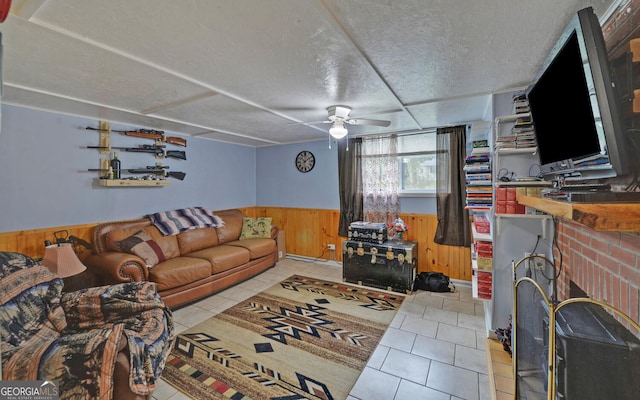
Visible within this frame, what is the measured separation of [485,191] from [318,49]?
2.02m

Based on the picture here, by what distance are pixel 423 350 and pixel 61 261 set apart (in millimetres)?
3136

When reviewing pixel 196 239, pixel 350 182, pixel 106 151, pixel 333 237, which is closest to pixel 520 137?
pixel 350 182

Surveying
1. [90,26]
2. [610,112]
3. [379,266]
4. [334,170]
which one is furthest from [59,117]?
[610,112]

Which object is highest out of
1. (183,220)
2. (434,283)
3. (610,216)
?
(610,216)

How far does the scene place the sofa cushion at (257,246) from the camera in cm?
395

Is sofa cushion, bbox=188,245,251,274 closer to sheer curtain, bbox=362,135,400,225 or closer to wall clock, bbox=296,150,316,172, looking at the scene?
wall clock, bbox=296,150,316,172

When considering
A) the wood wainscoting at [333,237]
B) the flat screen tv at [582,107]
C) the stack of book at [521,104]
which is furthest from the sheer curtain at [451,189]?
the flat screen tv at [582,107]

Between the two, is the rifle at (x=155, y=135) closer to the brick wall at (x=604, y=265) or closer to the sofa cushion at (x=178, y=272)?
the sofa cushion at (x=178, y=272)

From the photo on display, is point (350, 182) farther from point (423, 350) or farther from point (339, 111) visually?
point (423, 350)

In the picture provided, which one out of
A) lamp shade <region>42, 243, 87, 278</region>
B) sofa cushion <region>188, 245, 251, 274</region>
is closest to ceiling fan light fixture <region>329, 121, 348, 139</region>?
sofa cushion <region>188, 245, 251, 274</region>

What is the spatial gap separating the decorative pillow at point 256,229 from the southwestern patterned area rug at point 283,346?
1262 millimetres

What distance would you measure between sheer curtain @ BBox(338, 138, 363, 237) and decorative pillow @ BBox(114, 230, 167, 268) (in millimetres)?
2623

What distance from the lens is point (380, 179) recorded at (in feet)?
13.6

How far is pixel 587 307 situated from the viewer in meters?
1.23
